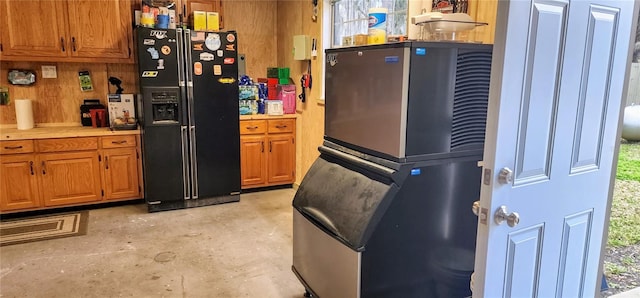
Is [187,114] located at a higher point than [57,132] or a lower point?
higher

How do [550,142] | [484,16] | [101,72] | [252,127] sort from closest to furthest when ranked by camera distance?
[550,142]
[484,16]
[101,72]
[252,127]

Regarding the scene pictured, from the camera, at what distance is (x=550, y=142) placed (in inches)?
61.4

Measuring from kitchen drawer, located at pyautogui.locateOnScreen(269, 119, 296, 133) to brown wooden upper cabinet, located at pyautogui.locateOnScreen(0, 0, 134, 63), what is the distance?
1585 mm

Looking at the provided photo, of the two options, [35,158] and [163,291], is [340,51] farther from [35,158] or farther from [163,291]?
[35,158]

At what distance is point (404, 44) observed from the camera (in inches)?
70.3

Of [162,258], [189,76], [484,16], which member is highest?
[484,16]

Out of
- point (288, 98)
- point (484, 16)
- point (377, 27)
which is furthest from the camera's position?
point (288, 98)

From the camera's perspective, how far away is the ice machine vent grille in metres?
1.94

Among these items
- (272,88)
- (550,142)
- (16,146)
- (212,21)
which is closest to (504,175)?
(550,142)

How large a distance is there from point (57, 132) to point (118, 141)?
515 mm

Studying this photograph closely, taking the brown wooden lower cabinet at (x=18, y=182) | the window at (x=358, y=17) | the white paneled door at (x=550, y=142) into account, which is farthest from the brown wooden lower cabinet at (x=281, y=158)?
the white paneled door at (x=550, y=142)

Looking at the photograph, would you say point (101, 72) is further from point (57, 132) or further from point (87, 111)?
point (57, 132)

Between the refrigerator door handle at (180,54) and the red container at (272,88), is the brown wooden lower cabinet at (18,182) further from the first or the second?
the red container at (272,88)

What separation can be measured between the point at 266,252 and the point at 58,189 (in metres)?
2.18
